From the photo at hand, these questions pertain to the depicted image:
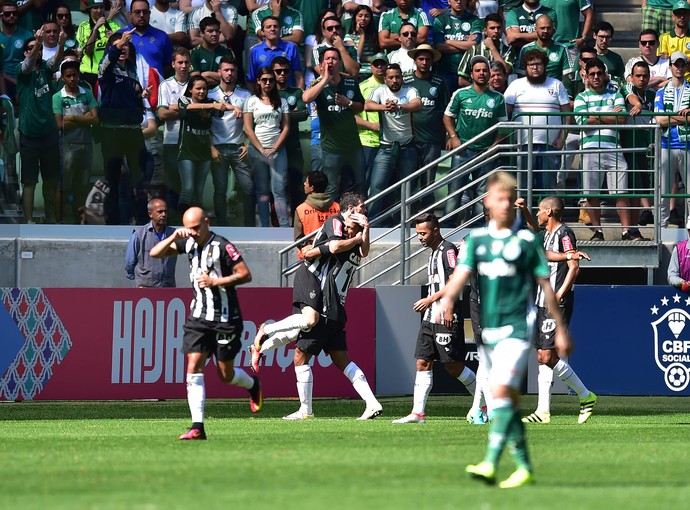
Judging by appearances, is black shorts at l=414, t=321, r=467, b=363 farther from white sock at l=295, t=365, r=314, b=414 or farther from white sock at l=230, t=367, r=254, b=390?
white sock at l=230, t=367, r=254, b=390

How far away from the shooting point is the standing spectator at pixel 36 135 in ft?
59.9

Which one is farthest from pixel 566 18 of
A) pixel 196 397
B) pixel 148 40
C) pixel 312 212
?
pixel 196 397

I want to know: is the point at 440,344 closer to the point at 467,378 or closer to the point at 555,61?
the point at 467,378

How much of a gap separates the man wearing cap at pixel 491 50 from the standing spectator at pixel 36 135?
20.6 feet

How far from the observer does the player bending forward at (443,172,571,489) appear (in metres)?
7.99

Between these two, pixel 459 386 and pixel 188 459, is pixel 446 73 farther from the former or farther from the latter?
pixel 188 459

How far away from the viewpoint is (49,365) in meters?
17.2

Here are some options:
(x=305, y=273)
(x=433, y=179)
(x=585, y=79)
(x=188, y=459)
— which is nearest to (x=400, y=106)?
(x=433, y=179)

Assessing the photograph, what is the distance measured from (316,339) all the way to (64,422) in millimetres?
2852

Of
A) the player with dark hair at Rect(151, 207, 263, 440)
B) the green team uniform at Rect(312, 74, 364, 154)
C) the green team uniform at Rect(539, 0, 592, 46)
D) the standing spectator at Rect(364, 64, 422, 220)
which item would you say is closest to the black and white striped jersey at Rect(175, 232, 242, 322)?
the player with dark hair at Rect(151, 207, 263, 440)

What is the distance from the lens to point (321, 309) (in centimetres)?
1439

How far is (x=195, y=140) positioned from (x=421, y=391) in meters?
6.39

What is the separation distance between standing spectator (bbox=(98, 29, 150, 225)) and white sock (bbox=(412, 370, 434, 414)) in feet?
20.2

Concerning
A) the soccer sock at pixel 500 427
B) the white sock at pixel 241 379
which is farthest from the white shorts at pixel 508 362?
the white sock at pixel 241 379
